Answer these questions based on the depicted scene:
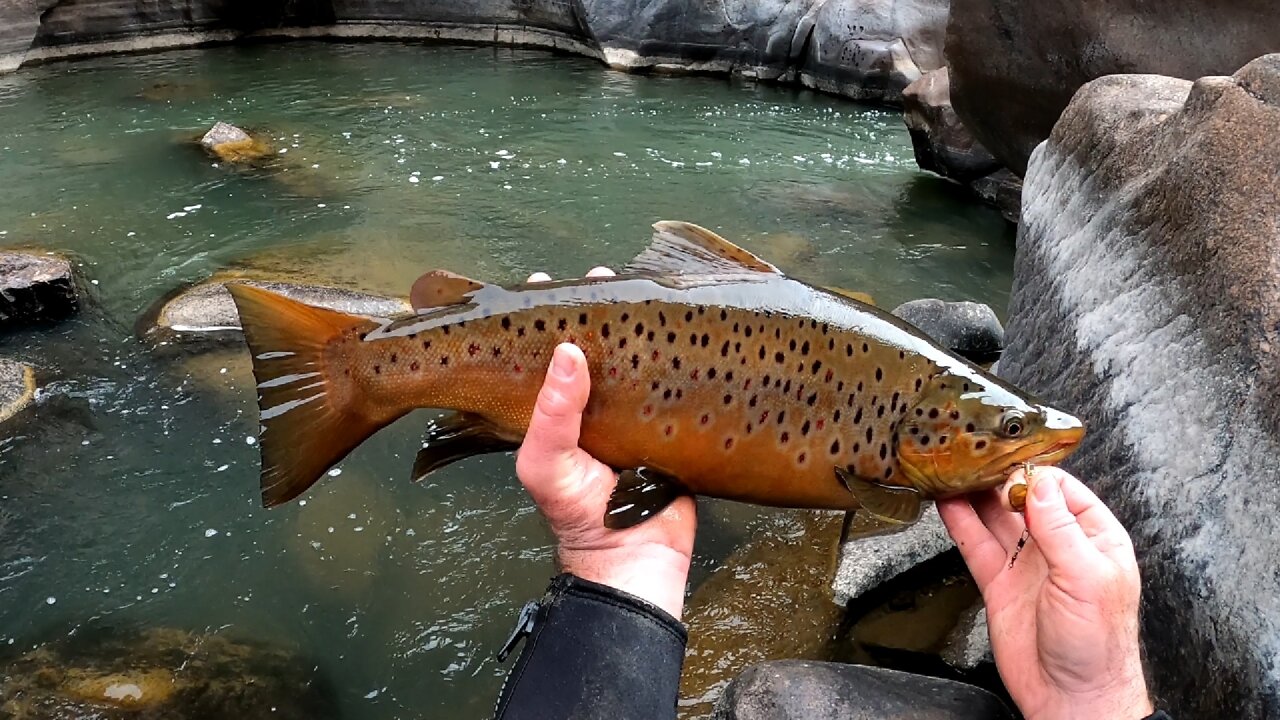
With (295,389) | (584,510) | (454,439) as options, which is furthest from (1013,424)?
(295,389)

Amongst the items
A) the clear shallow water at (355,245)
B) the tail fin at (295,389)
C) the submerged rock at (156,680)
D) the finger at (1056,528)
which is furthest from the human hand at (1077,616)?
the submerged rock at (156,680)

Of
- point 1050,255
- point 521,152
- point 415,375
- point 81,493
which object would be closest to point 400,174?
point 521,152

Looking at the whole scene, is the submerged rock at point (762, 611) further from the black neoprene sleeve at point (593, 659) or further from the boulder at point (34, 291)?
the boulder at point (34, 291)

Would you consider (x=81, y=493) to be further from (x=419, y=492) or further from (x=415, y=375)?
(x=415, y=375)

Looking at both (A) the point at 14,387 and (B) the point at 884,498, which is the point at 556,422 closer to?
(B) the point at 884,498

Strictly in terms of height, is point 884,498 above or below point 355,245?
above

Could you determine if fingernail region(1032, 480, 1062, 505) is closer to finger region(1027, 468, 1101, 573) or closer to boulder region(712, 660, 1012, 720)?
finger region(1027, 468, 1101, 573)

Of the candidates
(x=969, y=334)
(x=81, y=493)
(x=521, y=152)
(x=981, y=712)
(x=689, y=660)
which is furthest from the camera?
(x=521, y=152)
